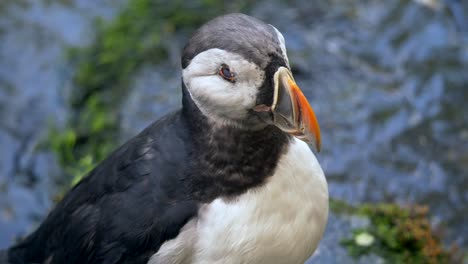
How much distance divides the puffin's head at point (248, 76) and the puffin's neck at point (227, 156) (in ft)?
0.34

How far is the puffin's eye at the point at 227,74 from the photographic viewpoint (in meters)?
2.76

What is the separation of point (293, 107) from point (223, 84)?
0.89 ft

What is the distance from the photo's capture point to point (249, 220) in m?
3.02

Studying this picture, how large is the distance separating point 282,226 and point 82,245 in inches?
34.6

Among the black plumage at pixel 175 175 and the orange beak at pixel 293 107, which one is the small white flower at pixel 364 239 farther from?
the orange beak at pixel 293 107

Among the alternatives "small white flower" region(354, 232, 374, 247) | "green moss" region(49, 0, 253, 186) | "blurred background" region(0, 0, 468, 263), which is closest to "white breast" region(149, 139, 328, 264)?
"small white flower" region(354, 232, 374, 247)

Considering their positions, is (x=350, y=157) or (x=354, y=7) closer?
(x=350, y=157)

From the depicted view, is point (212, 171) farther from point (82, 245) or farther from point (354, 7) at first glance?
point (354, 7)

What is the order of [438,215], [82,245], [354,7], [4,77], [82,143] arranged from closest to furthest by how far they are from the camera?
[82,245]
[438,215]
[82,143]
[4,77]
[354,7]

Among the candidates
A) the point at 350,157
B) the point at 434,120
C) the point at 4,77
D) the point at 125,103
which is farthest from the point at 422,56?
the point at 4,77

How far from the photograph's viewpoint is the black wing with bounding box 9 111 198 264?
3.05 metres

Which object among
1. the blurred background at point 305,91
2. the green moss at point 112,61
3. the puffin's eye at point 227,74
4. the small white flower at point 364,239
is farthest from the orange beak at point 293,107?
the green moss at point 112,61

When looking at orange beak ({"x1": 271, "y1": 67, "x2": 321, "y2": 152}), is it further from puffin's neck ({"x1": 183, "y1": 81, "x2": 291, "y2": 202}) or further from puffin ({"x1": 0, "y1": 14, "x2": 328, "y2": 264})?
puffin's neck ({"x1": 183, "y1": 81, "x2": 291, "y2": 202})

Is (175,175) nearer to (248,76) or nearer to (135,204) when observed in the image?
(135,204)
